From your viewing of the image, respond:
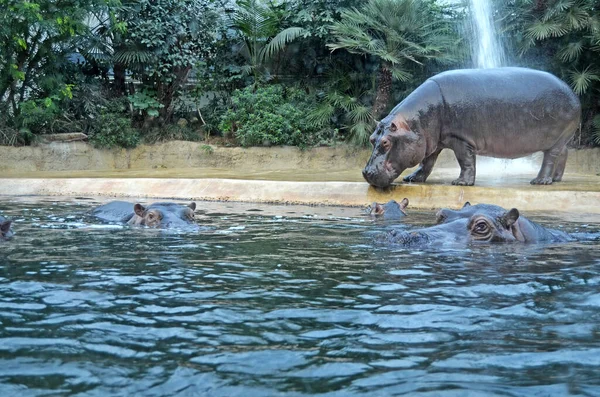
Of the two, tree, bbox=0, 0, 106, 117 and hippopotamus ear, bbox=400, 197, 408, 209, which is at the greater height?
tree, bbox=0, 0, 106, 117

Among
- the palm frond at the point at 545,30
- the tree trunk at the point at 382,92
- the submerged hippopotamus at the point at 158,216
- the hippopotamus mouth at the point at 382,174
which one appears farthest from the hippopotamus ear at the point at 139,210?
the palm frond at the point at 545,30

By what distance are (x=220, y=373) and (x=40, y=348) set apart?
74cm

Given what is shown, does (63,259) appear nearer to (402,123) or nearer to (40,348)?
(40,348)

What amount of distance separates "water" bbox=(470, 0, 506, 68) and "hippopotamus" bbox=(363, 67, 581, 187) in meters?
6.08

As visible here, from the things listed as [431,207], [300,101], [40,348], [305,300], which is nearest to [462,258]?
[305,300]

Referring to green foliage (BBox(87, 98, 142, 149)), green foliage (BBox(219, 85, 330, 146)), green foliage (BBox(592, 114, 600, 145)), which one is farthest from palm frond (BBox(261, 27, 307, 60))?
green foliage (BBox(592, 114, 600, 145))

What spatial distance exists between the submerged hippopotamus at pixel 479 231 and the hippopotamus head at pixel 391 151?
127 inches

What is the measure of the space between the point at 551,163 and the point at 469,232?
187 inches

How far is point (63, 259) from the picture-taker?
5145 mm

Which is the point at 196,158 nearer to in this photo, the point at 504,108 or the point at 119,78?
the point at 119,78

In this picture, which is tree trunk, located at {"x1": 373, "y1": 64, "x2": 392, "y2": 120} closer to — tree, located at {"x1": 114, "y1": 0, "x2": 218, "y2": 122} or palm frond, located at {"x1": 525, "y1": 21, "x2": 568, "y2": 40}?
palm frond, located at {"x1": 525, "y1": 21, "x2": 568, "y2": 40}

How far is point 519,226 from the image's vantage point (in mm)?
5934

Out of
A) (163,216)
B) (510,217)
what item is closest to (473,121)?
(510,217)

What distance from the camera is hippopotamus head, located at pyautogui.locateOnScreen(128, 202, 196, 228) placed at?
700 centimetres
